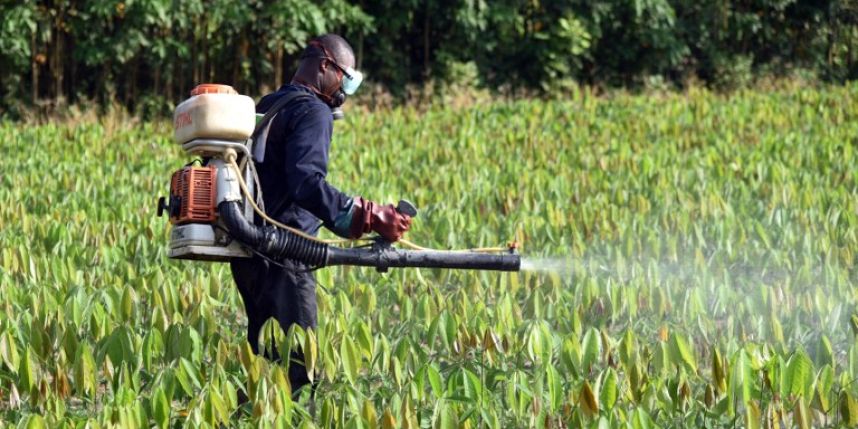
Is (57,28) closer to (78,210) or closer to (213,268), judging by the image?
(78,210)

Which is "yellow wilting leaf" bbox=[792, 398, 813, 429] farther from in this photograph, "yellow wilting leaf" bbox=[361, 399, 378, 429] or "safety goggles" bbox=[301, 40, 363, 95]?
"safety goggles" bbox=[301, 40, 363, 95]

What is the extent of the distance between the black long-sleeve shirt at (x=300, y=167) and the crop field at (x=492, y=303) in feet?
1.72

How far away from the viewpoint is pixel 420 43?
28.6m

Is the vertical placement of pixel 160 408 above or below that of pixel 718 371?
below

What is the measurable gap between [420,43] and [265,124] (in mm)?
22773

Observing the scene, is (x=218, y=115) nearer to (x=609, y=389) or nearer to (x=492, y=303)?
(x=609, y=389)

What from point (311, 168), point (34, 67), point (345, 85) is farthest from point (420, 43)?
point (311, 168)

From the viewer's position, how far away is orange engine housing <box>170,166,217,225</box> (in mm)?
5863

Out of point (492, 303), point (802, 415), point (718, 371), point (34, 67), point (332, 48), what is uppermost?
point (34, 67)

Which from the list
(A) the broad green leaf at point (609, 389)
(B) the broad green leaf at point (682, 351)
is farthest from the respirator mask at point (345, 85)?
(B) the broad green leaf at point (682, 351)

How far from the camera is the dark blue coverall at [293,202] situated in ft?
19.4

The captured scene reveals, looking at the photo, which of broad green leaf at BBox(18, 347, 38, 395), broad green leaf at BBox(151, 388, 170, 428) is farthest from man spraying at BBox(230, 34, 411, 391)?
broad green leaf at BBox(18, 347, 38, 395)

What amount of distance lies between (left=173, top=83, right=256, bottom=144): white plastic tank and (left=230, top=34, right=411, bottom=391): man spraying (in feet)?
0.71

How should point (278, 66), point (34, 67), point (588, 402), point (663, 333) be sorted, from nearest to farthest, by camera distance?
point (588, 402) → point (663, 333) → point (34, 67) → point (278, 66)
